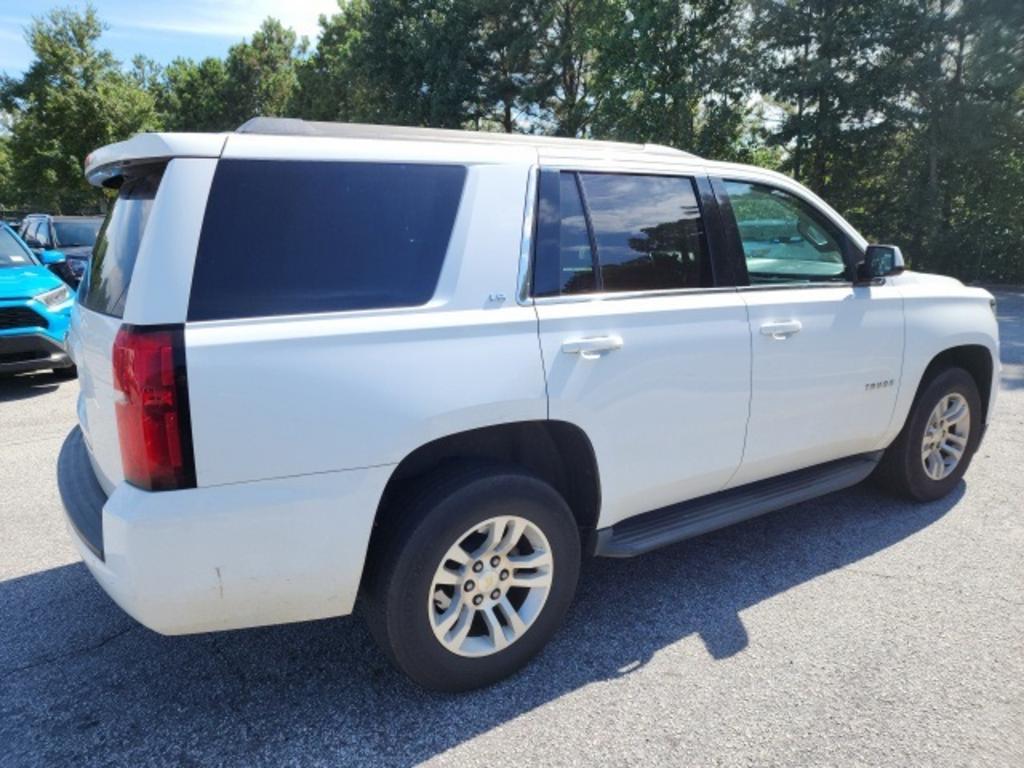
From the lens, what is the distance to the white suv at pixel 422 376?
200 cm

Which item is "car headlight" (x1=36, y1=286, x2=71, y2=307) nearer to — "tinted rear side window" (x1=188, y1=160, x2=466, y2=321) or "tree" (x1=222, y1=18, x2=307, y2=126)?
"tinted rear side window" (x1=188, y1=160, x2=466, y2=321)

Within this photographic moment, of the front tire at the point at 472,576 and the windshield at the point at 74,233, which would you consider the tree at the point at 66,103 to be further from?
the front tire at the point at 472,576

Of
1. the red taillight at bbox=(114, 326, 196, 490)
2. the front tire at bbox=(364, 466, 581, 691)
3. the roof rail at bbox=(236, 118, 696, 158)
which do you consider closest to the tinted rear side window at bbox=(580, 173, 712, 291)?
the roof rail at bbox=(236, 118, 696, 158)

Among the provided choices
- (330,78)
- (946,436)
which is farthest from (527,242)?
(330,78)

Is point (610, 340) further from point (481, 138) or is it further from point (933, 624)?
point (933, 624)

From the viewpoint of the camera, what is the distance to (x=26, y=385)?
7625 millimetres

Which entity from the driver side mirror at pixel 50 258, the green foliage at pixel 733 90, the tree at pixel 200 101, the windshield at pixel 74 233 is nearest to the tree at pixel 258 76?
the tree at pixel 200 101

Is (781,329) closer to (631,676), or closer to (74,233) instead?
(631,676)

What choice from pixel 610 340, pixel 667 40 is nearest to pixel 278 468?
pixel 610 340

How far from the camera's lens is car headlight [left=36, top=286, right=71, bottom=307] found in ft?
22.9

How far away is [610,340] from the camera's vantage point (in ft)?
8.54

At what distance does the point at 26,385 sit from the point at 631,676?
25.2 feet

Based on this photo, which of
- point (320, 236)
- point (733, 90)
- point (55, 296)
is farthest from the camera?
point (733, 90)

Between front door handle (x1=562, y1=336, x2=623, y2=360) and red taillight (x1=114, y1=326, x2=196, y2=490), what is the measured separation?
1.25 meters
